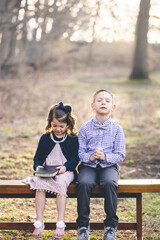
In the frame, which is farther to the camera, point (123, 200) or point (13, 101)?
point (13, 101)

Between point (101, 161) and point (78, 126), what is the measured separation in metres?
5.84

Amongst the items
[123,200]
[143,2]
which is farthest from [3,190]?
[143,2]

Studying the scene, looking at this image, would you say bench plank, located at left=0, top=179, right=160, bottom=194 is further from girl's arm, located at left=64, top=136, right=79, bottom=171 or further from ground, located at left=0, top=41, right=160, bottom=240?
ground, located at left=0, top=41, right=160, bottom=240

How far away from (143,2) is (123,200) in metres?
13.8

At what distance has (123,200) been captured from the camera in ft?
16.3

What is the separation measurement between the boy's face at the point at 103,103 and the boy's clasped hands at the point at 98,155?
417 millimetres

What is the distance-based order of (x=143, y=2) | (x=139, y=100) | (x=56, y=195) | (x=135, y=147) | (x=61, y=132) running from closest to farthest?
(x=56, y=195) → (x=61, y=132) → (x=135, y=147) → (x=139, y=100) → (x=143, y=2)

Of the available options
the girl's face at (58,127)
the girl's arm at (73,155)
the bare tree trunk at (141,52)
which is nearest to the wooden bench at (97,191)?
the girl's arm at (73,155)

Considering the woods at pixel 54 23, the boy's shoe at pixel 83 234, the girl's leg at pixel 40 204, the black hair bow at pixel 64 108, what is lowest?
the boy's shoe at pixel 83 234

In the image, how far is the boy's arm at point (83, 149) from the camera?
3639 mm

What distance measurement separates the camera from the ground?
14.8ft

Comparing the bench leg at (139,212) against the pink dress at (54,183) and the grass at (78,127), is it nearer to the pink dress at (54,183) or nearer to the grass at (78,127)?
the grass at (78,127)

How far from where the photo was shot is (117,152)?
3662mm

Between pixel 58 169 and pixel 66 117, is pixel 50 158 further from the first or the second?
pixel 66 117
